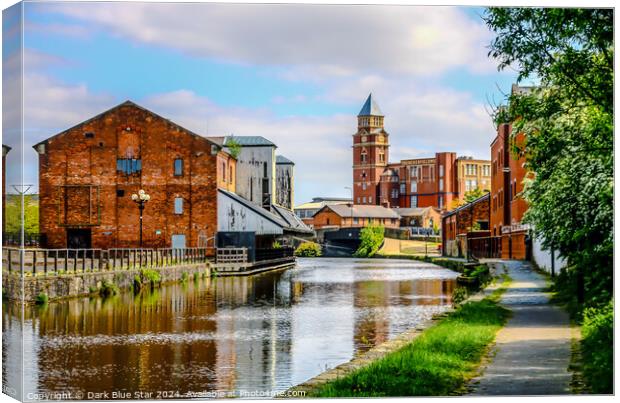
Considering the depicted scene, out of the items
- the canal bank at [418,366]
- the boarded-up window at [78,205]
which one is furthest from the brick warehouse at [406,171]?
the boarded-up window at [78,205]

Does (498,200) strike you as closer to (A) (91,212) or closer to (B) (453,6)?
(A) (91,212)

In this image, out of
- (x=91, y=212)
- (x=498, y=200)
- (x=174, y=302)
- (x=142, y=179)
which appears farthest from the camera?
(x=498, y=200)

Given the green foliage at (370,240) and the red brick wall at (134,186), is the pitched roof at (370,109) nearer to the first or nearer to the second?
the red brick wall at (134,186)

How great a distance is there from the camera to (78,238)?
32.0 m

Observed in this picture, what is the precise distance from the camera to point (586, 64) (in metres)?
13.3

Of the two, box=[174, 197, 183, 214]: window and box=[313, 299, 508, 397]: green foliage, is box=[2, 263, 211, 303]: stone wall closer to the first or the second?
box=[174, 197, 183, 214]: window

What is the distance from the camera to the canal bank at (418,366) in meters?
11.6

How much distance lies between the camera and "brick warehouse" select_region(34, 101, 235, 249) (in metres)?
28.6

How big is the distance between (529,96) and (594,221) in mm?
2874

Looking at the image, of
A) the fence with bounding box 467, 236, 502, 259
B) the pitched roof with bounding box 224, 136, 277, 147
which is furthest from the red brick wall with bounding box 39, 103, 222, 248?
the fence with bounding box 467, 236, 502, 259

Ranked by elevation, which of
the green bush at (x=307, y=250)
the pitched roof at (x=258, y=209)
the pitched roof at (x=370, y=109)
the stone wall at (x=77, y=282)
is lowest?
the stone wall at (x=77, y=282)

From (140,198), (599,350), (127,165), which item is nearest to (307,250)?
(140,198)

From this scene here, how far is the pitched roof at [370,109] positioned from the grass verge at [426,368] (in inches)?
141

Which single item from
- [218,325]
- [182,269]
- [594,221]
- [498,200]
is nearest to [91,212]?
[182,269]
